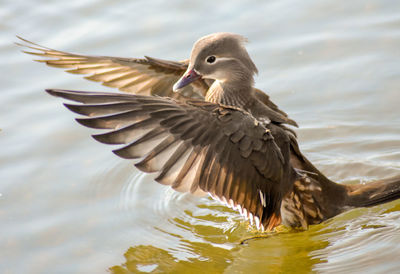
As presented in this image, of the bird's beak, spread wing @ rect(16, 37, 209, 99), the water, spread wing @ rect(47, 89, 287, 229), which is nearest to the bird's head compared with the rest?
the bird's beak

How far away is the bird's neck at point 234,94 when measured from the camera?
5000 millimetres

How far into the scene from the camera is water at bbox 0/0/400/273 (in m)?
4.73

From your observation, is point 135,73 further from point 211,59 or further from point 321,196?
point 321,196

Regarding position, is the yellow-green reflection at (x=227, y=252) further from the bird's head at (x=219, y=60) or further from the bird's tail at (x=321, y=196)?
the bird's head at (x=219, y=60)

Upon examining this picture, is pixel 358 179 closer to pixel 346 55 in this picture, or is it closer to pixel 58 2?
pixel 346 55

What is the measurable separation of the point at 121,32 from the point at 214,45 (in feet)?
8.19

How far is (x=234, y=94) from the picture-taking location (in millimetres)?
5039

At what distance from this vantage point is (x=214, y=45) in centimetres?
497

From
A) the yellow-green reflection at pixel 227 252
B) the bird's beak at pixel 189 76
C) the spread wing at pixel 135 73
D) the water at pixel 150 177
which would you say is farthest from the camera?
the spread wing at pixel 135 73

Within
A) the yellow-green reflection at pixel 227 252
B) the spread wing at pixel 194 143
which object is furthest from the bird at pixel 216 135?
the yellow-green reflection at pixel 227 252

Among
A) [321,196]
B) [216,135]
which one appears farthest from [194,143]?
[321,196]

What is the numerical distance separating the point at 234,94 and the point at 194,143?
3.11 feet

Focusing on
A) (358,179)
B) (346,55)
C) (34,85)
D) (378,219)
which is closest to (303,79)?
(346,55)

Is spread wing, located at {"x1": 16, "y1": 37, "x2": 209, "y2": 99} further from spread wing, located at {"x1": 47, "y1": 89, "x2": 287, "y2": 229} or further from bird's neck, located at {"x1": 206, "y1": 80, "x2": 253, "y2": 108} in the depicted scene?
spread wing, located at {"x1": 47, "y1": 89, "x2": 287, "y2": 229}
